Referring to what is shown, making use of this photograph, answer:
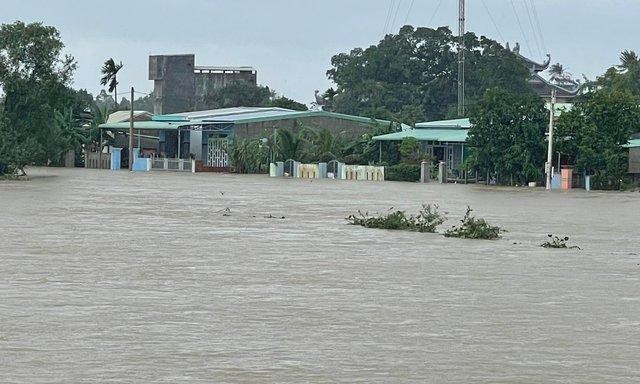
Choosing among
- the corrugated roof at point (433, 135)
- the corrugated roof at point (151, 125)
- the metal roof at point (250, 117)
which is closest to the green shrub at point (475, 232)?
the corrugated roof at point (433, 135)

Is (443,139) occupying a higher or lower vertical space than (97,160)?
higher

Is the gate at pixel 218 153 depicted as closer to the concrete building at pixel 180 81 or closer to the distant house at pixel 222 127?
the distant house at pixel 222 127

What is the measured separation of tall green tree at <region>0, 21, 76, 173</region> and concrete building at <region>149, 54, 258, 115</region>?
50752 millimetres

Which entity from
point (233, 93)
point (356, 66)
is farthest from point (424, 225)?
point (233, 93)

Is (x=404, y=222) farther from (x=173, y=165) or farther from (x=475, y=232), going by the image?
(x=173, y=165)

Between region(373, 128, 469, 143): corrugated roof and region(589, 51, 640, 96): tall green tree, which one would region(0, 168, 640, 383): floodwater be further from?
region(589, 51, 640, 96): tall green tree

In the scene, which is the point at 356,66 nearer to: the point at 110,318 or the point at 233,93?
the point at 233,93

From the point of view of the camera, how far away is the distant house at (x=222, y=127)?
67.8 meters

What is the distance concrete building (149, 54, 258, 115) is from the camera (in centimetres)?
10594

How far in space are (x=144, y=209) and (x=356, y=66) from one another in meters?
63.5

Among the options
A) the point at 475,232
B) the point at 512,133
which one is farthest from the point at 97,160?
the point at 475,232

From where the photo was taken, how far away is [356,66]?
94.4 metres

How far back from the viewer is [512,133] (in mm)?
52312

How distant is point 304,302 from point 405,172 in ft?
146
